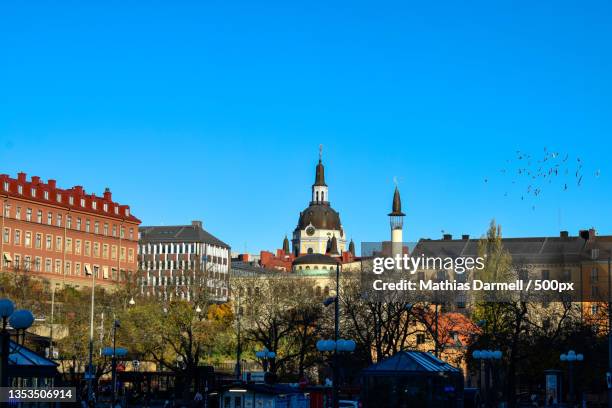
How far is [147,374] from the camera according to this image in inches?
3019

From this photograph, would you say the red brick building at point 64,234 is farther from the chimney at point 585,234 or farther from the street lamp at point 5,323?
the street lamp at point 5,323

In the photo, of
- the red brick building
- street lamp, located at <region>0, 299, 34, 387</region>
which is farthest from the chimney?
street lamp, located at <region>0, 299, 34, 387</region>

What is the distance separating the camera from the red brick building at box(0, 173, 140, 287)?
447 feet

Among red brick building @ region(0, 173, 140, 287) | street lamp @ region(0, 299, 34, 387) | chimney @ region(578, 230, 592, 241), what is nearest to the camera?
street lamp @ region(0, 299, 34, 387)

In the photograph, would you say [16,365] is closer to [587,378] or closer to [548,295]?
[587,378]

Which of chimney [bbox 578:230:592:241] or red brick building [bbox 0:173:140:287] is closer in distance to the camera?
red brick building [bbox 0:173:140:287]

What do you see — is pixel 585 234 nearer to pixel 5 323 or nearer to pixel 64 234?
pixel 64 234

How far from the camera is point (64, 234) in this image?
146875mm

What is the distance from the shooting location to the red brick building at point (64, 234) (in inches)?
5364

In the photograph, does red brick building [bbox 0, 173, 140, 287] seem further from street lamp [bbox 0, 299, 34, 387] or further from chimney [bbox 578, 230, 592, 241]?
street lamp [bbox 0, 299, 34, 387]

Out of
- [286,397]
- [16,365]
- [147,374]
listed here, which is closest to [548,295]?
[147,374]

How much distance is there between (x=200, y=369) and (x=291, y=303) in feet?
102

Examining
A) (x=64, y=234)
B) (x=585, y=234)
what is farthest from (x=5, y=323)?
(x=585, y=234)

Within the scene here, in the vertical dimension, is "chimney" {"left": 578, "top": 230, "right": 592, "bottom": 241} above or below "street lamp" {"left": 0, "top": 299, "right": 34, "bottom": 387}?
above
